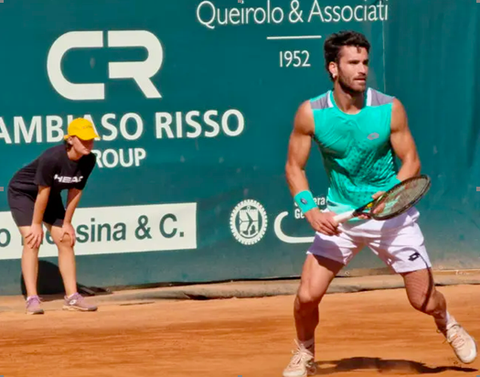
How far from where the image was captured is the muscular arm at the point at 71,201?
28.6ft

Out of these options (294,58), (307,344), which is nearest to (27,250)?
(294,58)

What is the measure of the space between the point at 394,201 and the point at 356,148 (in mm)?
341

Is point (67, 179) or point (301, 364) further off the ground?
point (67, 179)

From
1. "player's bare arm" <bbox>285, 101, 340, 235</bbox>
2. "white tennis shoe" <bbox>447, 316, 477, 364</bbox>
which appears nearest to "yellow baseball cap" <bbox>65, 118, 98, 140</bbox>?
"player's bare arm" <bbox>285, 101, 340, 235</bbox>

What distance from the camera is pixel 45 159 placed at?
858cm

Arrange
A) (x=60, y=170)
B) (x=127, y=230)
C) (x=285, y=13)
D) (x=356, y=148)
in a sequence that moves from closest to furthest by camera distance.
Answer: (x=356, y=148) → (x=60, y=170) → (x=127, y=230) → (x=285, y=13)

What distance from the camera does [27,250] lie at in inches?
344

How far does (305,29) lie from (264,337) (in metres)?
3.00

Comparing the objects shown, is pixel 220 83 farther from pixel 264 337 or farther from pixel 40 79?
pixel 264 337

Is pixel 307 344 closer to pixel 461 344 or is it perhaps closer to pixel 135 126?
pixel 461 344

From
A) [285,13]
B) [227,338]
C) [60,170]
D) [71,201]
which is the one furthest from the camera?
[285,13]

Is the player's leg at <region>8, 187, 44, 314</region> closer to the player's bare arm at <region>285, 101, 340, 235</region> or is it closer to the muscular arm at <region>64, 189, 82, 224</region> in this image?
the muscular arm at <region>64, 189, 82, 224</region>

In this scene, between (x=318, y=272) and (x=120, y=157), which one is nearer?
(x=318, y=272)

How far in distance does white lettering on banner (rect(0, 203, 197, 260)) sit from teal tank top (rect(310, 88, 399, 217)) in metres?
3.65
